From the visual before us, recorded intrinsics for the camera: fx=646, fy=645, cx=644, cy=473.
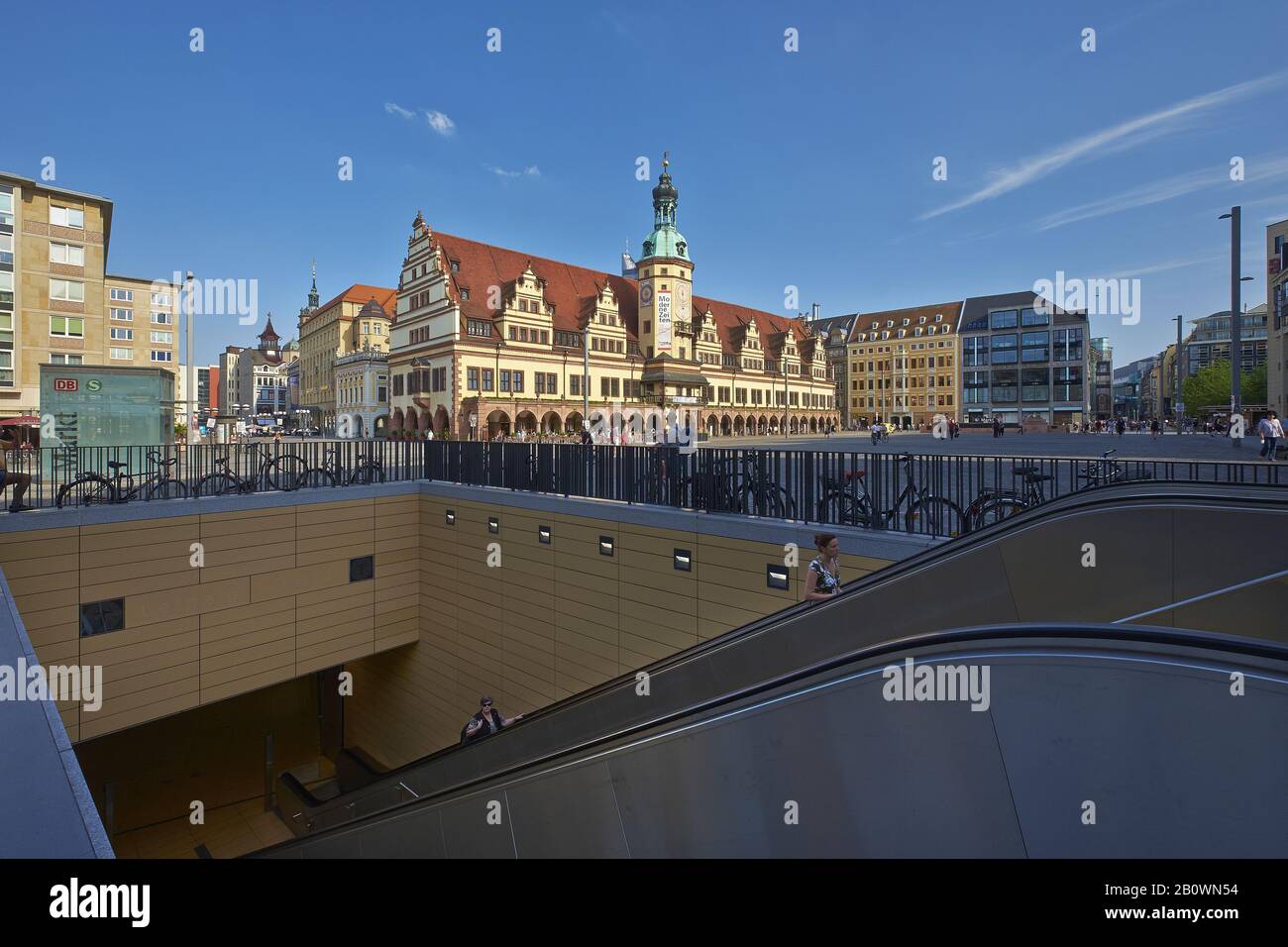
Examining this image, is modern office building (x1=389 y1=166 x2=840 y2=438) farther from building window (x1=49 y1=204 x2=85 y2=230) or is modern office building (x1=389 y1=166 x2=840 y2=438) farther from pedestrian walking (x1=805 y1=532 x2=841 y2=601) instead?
pedestrian walking (x1=805 y1=532 x2=841 y2=601)

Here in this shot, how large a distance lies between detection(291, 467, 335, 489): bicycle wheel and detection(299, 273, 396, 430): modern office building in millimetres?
72202

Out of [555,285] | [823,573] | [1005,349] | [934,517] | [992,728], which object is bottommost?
[823,573]

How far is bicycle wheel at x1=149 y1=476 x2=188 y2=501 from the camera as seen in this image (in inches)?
500

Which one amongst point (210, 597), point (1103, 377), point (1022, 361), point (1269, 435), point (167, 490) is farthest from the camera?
point (1103, 377)

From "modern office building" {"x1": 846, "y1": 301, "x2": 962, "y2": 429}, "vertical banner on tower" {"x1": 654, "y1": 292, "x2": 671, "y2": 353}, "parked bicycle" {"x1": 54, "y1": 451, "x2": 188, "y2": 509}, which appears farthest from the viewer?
"modern office building" {"x1": 846, "y1": 301, "x2": 962, "y2": 429}

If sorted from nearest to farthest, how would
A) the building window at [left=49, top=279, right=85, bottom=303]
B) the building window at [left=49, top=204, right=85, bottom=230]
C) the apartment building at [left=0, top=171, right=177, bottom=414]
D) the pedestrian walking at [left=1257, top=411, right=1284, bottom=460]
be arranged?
the pedestrian walking at [left=1257, top=411, right=1284, bottom=460], the apartment building at [left=0, top=171, right=177, bottom=414], the building window at [left=49, top=204, right=85, bottom=230], the building window at [left=49, top=279, right=85, bottom=303]

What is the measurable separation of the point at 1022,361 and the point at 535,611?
311ft

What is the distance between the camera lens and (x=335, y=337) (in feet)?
301

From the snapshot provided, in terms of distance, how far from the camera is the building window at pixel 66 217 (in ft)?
148

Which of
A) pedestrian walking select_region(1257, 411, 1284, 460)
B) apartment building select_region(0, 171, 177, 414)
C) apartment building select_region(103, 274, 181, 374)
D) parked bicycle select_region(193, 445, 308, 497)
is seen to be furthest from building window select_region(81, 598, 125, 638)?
apartment building select_region(103, 274, 181, 374)

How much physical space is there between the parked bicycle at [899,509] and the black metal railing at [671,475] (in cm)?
2

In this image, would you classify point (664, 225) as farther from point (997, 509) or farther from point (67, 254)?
point (997, 509)

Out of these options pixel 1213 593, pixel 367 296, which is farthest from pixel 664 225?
pixel 1213 593
